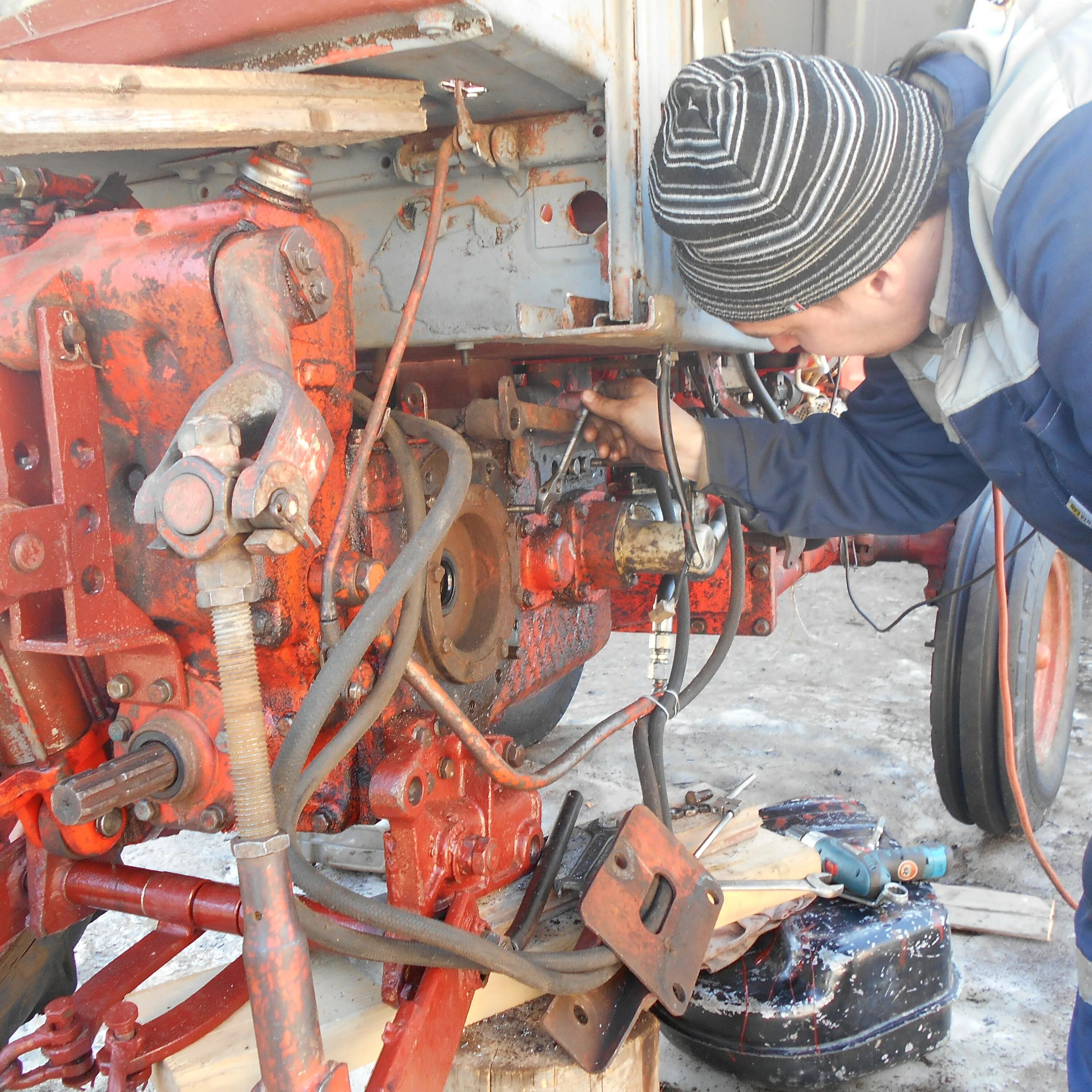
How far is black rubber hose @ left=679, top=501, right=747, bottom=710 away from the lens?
1.65 metres

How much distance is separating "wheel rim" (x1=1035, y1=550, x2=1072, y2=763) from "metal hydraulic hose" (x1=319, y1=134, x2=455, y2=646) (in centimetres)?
233

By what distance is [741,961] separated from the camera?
1.56 metres

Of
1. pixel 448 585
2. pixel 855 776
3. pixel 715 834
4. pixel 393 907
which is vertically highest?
pixel 448 585

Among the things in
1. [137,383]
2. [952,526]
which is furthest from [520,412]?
[952,526]

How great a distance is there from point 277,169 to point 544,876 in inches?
39.6

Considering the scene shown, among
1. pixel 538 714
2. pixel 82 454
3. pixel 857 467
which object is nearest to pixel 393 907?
pixel 82 454

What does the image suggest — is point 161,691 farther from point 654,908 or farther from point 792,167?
point 792,167

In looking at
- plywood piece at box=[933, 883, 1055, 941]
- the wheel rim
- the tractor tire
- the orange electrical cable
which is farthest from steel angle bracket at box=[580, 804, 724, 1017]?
the wheel rim

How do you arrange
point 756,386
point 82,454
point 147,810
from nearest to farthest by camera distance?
1. point 82,454
2. point 147,810
3. point 756,386

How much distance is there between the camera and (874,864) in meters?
1.61

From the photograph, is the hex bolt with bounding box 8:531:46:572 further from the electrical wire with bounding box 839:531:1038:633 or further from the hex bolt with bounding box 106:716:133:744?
the electrical wire with bounding box 839:531:1038:633

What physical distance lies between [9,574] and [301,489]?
1.14 feet

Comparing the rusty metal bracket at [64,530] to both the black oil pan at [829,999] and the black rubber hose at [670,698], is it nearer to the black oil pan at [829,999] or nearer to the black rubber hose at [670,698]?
the black rubber hose at [670,698]

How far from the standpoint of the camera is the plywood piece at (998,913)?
2008 mm
